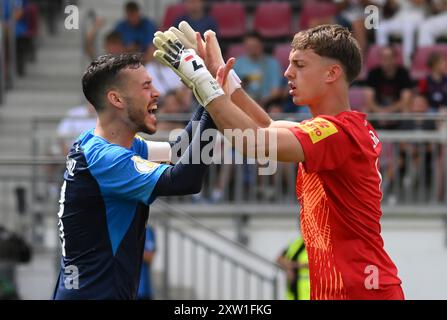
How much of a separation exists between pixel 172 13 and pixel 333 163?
30.7 feet

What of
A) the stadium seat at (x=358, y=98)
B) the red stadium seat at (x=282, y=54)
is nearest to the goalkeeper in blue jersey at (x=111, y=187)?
the stadium seat at (x=358, y=98)

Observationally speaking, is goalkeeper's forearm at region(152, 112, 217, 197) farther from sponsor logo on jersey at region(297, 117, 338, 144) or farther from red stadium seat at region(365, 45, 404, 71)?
red stadium seat at region(365, 45, 404, 71)

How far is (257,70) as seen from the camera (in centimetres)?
1319

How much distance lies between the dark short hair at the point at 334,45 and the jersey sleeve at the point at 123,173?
0.93 meters

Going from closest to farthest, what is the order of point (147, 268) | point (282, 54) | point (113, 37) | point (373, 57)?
point (147, 268)
point (113, 37)
point (373, 57)
point (282, 54)

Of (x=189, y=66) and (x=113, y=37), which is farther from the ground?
(x=113, y=37)

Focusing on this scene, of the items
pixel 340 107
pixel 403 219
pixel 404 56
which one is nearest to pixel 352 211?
pixel 340 107

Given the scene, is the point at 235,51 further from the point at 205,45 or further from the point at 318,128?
the point at 318,128

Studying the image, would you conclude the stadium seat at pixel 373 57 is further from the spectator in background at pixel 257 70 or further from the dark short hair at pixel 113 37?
the dark short hair at pixel 113 37

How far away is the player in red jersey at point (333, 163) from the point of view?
5344 mm

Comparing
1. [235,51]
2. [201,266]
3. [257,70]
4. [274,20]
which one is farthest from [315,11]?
[201,266]

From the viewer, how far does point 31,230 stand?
11.6 metres

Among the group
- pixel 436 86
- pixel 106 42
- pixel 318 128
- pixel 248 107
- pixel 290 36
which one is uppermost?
pixel 290 36
